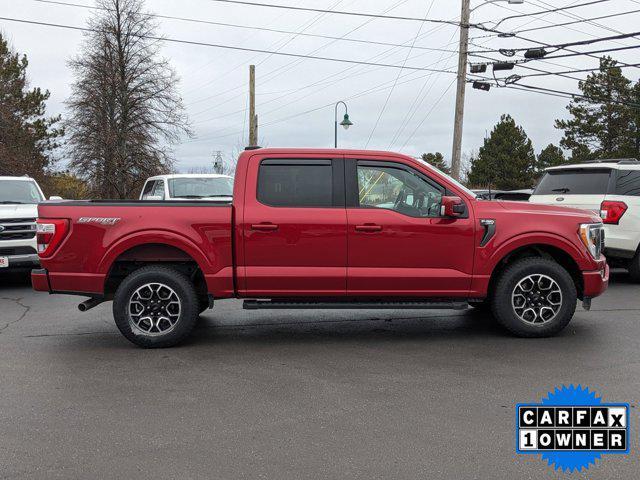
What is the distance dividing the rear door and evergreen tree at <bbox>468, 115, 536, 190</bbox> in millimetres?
44874

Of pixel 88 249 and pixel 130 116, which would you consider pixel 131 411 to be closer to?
pixel 88 249

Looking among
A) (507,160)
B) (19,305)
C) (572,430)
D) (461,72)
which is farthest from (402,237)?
(507,160)

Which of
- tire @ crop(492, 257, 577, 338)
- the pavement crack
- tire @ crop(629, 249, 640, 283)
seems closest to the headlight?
tire @ crop(492, 257, 577, 338)

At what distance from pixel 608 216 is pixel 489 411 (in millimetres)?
6375

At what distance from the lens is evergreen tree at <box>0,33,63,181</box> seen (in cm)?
3212

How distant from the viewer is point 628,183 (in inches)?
370

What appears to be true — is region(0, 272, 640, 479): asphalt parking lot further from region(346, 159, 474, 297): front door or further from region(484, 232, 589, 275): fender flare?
region(484, 232, 589, 275): fender flare

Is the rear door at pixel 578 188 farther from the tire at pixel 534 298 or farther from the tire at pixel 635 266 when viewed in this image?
the tire at pixel 534 298

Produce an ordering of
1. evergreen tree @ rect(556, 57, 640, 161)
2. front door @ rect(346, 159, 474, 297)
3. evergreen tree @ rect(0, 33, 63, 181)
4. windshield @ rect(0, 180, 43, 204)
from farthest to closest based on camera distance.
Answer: evergreen tree @ rect(556, 57, 640, 161) < evergreen tree @ rect(0, 33, 63, 181) < windshield @ rect(0, 180, 43, 204) < front door @ rect(346, 159, 474, 297)

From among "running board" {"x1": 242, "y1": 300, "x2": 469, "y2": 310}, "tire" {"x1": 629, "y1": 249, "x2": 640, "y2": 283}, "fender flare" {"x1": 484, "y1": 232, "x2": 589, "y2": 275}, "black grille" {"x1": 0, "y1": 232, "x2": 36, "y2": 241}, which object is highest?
"fender flare" {"x1": 484, "y1": 232, "x2": 589, "y2": 275}

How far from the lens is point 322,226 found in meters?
5.82

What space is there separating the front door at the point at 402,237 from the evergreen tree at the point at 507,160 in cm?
4938

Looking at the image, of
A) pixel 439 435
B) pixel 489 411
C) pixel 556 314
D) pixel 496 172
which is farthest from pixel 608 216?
pixel 496 172

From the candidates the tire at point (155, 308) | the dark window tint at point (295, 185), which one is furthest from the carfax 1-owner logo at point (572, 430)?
the tire at point (155, 308)
